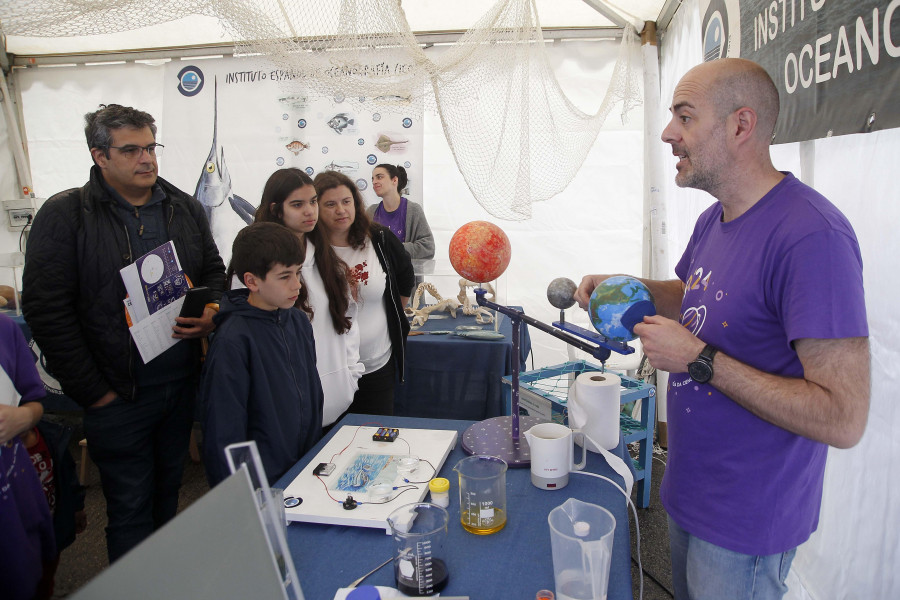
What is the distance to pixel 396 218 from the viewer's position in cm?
445

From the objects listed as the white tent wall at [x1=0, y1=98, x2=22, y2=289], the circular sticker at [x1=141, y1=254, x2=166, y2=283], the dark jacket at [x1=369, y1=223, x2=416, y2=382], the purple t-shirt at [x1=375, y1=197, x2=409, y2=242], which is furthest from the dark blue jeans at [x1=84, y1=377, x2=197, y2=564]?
the white tent wall at [x1=0, y1=98, x2=22, y2=289]

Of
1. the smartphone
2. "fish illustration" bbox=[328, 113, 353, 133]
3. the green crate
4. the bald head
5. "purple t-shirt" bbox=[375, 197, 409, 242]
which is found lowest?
the green crate

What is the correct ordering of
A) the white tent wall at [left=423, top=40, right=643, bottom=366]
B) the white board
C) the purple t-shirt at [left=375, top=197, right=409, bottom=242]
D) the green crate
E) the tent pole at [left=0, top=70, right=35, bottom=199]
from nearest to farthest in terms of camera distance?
the white board, the green crate, the white tent wall at [left=423, top=40, right=643, bottom=366], the purple t-shirt at [left=375, top=197, right=409, bottom=242], the tent pole at [left=0, top=70, right=35, bottom=199]

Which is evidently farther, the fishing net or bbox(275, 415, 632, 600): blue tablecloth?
the fishing net

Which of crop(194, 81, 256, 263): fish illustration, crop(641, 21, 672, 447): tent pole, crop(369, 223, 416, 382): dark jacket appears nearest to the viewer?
crop(369, 223, 416, 382): dark jacket

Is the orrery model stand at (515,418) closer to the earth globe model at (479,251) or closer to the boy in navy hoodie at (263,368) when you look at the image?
the earth globe model at (479,251)

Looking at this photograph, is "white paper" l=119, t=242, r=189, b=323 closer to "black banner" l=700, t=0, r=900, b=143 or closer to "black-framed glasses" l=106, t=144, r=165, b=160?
"black-framed glasses" l=106, t=144, r=165, b=160

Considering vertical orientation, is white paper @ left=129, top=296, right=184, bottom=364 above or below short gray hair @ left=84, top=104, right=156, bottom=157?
below

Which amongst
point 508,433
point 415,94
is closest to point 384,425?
point 508,433

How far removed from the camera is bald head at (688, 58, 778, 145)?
1335mm

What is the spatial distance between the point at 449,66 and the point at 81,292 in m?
Answer: 2.03

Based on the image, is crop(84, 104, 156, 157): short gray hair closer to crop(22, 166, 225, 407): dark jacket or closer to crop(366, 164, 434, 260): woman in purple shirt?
crop(22, 166, 225, 407): dark jacket

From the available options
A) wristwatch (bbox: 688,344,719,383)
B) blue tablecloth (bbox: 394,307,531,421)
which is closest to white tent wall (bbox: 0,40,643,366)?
blue tablecloth (bbox: 394,307,531,421)

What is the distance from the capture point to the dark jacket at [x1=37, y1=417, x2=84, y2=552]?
2.00m
